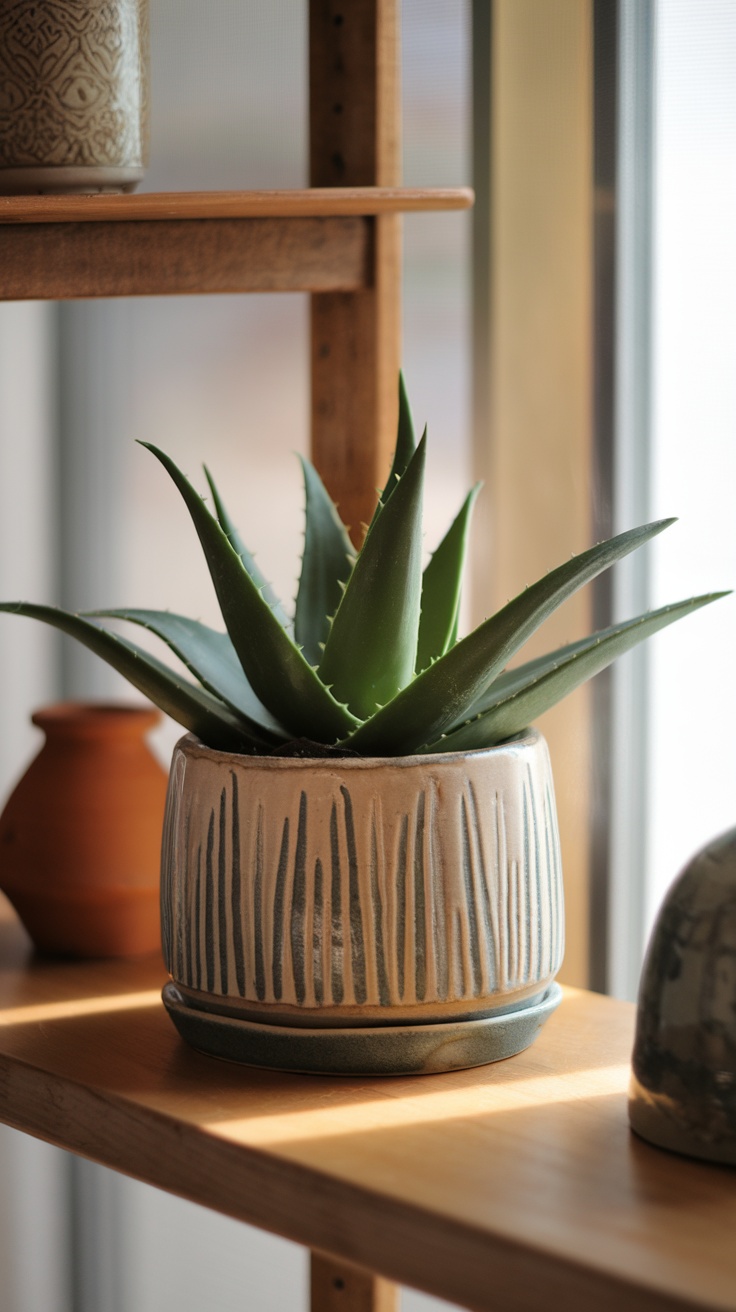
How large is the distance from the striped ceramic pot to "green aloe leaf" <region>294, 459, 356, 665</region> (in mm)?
116

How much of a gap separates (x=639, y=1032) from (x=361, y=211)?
1.58 ft

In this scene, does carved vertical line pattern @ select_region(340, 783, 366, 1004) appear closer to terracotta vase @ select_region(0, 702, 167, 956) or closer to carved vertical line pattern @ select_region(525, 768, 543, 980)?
carved vertical line pattern @ select_region(525, 768, 543, 980)

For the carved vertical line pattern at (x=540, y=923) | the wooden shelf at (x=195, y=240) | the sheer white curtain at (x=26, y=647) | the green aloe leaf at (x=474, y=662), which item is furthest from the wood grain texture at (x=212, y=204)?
the sheer white curtain at (x=26, y=647)

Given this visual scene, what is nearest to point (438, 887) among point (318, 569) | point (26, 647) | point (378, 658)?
point (378, 658)

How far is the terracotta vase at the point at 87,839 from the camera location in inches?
33.0

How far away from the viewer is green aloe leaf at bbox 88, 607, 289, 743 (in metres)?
0.68

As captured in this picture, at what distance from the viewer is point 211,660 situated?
2.38 feet

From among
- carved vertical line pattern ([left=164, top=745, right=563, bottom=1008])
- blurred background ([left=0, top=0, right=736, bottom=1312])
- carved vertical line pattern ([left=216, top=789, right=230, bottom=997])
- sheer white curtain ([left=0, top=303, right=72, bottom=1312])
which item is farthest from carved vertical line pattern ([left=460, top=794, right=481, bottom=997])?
sheer white curtain ([left=0, top=303, right=72, bottom=1312])

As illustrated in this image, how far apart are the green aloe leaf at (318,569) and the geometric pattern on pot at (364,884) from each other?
4.8 inches

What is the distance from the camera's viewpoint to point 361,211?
32.5 inches

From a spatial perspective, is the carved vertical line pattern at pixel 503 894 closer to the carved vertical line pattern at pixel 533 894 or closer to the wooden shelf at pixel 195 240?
the carved vertical line pattern at pixel 533 894

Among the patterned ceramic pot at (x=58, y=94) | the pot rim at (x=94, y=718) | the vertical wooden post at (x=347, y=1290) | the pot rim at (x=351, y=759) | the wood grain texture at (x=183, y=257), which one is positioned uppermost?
the patterned ceramic pot at (x=58, y=94)

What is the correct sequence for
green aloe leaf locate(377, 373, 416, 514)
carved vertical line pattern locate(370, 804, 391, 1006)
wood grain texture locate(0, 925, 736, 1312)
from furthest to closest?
green aloe leaf locate(377, 373, 416, 514), carved vertical line pattern locate(370, 804, 391, 1006), wood grain texture locate(0, 925, 736, 1312)

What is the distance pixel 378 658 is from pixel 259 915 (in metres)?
0.13
